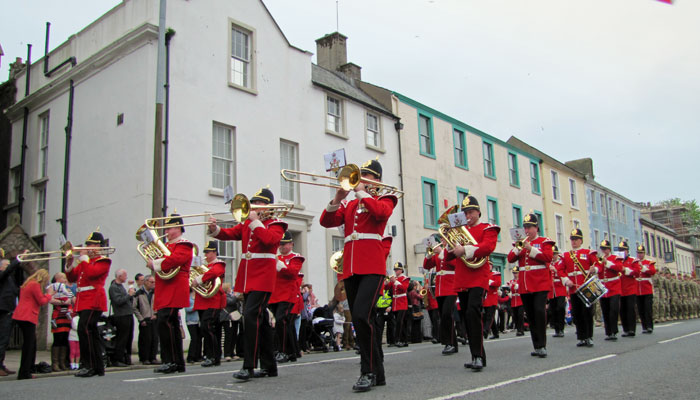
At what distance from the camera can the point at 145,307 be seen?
13.2m

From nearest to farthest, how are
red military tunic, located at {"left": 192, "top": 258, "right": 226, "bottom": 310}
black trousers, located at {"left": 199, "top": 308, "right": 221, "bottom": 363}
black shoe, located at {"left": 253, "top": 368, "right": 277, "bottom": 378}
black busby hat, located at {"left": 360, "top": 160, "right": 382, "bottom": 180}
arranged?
black busby hat, located at {"left": 360, "top": 160, "right": 382, "bottom": 180}, black shoe, located at {"left": 253, "top": 368, "right": 277, "bottom": 378}, red military tunic, located at {"left": 192, "top": 258, "right": 226, "bottom": 310}, black trousers, located at {"left": 199, "top": 308, "right": 221, "bottom": 363}

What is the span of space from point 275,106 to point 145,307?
9.35m

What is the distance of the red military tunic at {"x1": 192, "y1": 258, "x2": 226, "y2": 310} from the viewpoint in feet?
34.7

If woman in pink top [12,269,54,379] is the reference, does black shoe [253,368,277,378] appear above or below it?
below

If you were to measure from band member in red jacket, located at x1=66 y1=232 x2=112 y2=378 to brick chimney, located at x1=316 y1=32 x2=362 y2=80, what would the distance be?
2098cm

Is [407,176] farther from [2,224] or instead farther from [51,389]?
[51,389]

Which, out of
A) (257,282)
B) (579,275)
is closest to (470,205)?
(257,282)

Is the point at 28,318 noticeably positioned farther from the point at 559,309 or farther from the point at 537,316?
the point at 559,309

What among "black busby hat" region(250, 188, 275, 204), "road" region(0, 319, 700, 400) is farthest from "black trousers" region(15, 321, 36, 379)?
"black busby hat" region(250, 188, 275, 204)

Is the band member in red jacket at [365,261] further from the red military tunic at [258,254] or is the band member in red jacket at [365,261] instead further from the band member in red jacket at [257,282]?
the band member in red jacket at [257,282]

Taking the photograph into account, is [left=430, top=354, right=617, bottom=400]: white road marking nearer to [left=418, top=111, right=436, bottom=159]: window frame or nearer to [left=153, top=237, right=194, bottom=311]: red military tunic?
[left=153, top=237, right=194, bottom=311]: red military tunic

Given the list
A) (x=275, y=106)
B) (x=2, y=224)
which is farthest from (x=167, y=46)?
(x=2, y=224)

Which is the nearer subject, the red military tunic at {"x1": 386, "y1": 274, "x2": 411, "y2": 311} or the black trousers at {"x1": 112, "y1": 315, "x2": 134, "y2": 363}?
the black trousers at {"x1": 112, "y1": 315, "x2": 134, "y2": 363}

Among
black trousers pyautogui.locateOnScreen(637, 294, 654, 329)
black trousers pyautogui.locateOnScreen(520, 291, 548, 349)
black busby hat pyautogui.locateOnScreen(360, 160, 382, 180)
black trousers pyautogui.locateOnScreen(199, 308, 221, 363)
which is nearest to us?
black busby hat pyautogui.locateOnScreen(360, 160, 382, 180)
